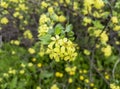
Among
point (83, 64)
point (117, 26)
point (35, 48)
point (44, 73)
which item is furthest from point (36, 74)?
point (117, 26)

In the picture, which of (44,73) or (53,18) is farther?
(44,73)

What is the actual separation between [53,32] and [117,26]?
1.75m

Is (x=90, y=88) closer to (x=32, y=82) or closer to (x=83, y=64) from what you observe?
(x=83, y=64)

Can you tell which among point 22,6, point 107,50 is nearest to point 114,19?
point 107,50

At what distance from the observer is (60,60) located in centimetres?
353

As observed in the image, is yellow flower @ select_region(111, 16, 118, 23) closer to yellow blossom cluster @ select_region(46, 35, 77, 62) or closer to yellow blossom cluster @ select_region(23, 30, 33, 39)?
yellow blossom cluster @ select_region(23, 30, 33, 39)

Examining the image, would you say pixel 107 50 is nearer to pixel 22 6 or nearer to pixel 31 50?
pixel 31 50

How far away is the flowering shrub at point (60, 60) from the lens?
133 inches

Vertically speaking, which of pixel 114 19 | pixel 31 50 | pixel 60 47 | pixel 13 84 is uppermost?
pixel 60 47

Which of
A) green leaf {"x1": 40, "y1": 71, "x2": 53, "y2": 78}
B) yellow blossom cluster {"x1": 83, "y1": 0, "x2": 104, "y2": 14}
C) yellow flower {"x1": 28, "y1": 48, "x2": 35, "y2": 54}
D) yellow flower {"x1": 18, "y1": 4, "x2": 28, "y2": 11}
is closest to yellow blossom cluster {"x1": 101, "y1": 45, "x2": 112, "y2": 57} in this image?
yellow blossom cluster {"x1": 83, "y1": 0, "x2": 104, "y2": 14}

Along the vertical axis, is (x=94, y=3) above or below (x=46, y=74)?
above

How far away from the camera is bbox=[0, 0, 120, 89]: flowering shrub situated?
11.1ft

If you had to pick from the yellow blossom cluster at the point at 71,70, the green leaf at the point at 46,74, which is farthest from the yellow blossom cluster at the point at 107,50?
the green leaf at the point at 46,74

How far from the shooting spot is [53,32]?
1.52 m
